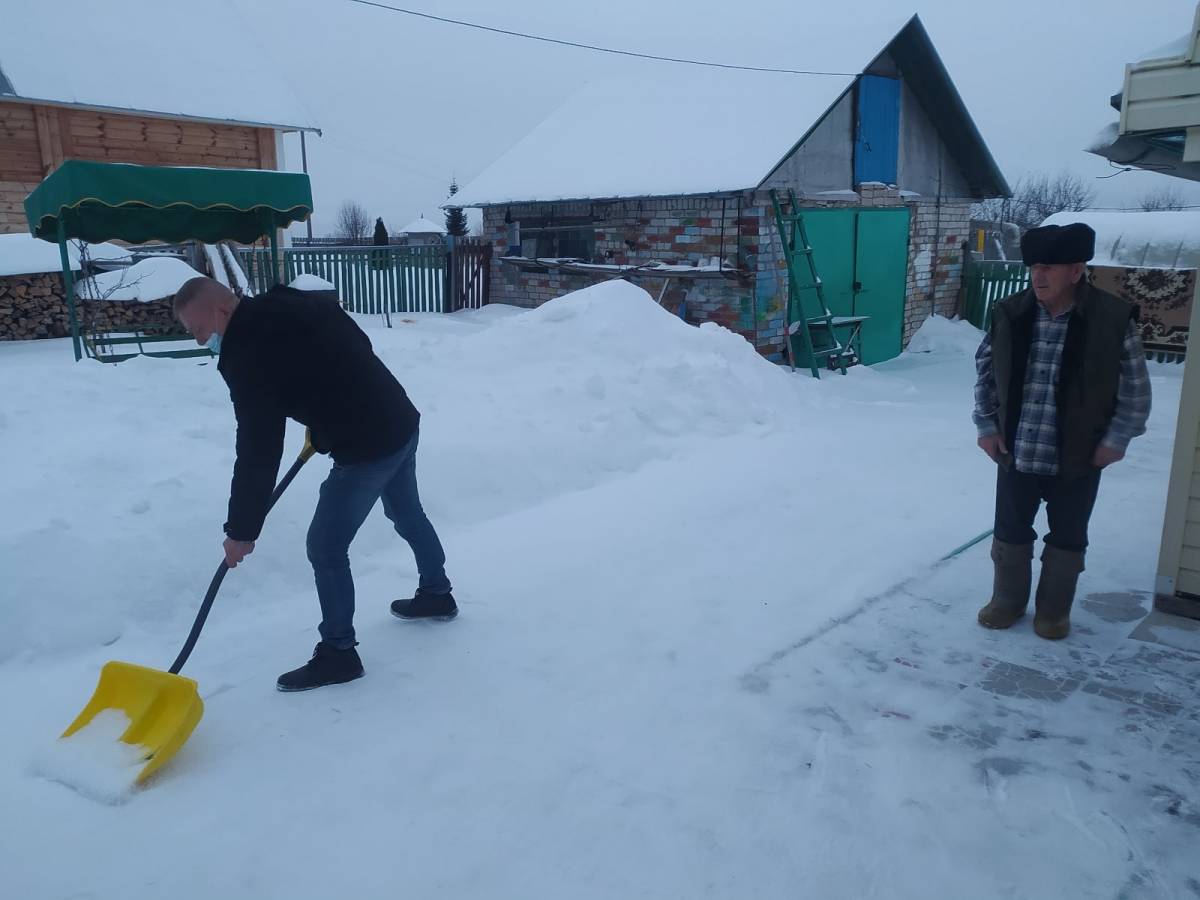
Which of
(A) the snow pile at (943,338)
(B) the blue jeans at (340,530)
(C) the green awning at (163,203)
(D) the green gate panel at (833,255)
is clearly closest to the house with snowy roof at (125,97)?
(C) the green awning at (163,203)

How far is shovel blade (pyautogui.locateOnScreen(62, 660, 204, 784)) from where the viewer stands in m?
2.83

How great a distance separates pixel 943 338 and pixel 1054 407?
11.0m

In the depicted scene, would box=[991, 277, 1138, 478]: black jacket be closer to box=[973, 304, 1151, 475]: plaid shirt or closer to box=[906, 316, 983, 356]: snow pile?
box=[973, 304, 1151, 475]: plaid shirt

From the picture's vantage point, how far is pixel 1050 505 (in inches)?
149

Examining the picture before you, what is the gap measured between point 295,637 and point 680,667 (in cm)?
167

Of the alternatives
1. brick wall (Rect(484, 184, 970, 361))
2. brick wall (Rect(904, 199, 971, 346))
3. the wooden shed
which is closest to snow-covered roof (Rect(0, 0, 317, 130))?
brick wall (Rect(484, 184, 970, 361))

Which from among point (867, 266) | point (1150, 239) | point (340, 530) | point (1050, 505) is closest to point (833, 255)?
point (867, 266)

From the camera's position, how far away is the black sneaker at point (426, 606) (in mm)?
3930

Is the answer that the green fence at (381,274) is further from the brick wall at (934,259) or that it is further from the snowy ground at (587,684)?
the snowy ground at (587,684)

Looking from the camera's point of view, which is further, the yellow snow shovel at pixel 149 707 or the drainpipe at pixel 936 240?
the drainpipe at pixel 936 240

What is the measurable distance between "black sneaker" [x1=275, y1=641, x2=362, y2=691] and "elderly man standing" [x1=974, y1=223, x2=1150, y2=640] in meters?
2.74

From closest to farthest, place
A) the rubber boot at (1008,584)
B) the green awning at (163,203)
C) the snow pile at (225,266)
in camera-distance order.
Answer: the rubber boot at (1008,584)
the green awning at (163,203)
the snow pile at (225,266)

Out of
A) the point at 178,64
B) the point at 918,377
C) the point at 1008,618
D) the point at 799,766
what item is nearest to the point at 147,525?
the point at 799,766

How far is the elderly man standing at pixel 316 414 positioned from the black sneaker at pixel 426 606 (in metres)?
0.46
